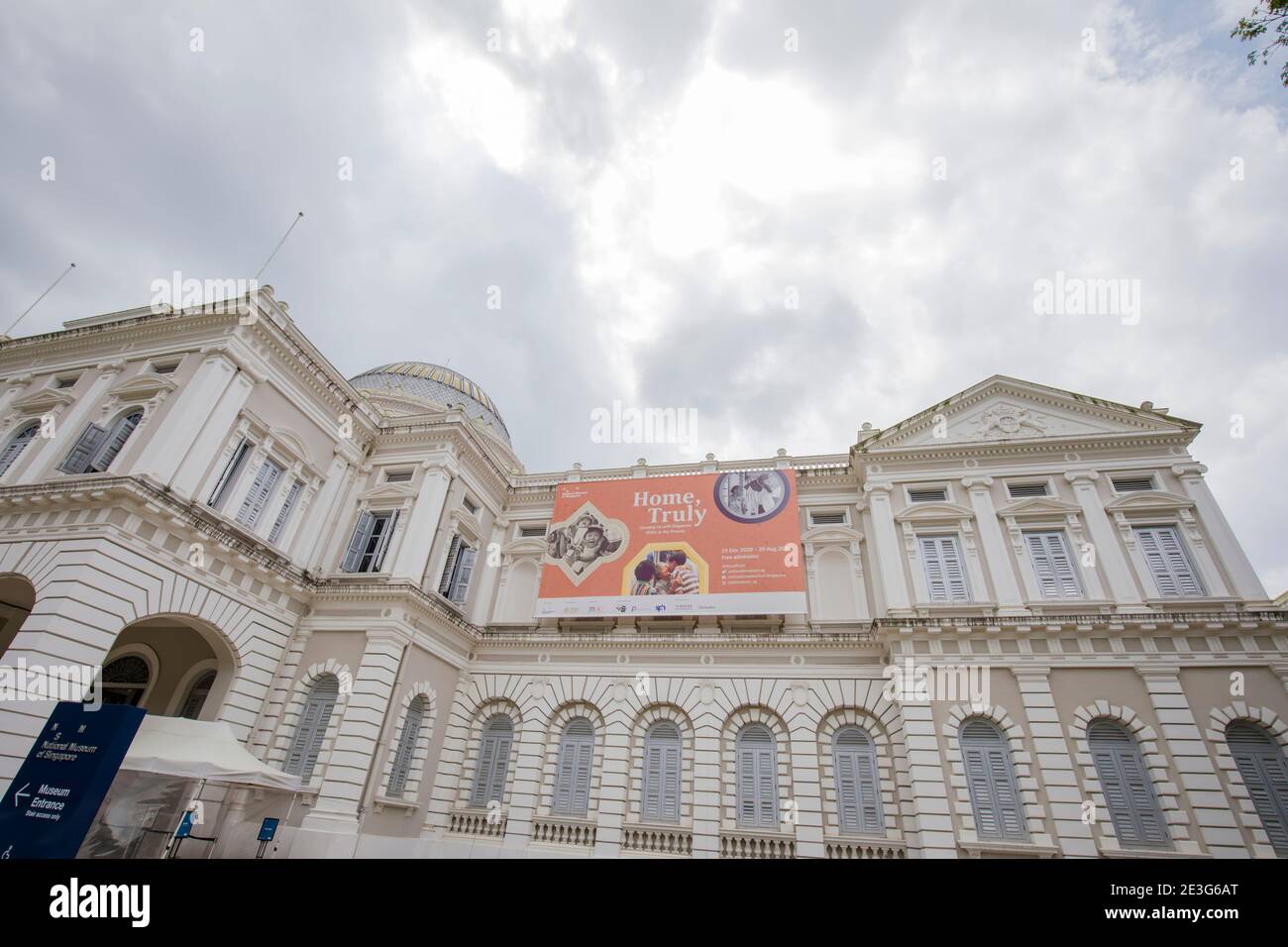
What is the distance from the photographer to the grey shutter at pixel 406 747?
17.1 meters

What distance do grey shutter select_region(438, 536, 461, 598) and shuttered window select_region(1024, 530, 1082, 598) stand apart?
58.0 feet

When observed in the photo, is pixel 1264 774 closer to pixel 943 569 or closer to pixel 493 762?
pixel 943 569

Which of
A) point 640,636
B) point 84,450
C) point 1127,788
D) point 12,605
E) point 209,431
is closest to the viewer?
point 1127,788

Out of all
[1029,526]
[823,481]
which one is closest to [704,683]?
[823,481]

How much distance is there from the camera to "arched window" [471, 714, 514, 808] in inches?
736

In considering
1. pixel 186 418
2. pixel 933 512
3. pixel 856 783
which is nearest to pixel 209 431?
pixel 186 418

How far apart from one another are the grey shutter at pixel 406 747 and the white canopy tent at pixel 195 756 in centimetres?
317

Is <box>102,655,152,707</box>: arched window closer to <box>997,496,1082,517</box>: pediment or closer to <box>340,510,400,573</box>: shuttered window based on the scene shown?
<box>340,510,400,573</box>: shuttered window

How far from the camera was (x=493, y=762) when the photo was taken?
19188 mm

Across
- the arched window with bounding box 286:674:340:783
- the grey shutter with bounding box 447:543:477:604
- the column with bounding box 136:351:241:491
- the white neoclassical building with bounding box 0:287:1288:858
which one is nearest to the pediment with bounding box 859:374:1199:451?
the white neoclassical building with bounding box 0:287:1288:858

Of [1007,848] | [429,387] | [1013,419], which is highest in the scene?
[429,387]

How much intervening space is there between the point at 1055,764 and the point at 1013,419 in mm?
10272
